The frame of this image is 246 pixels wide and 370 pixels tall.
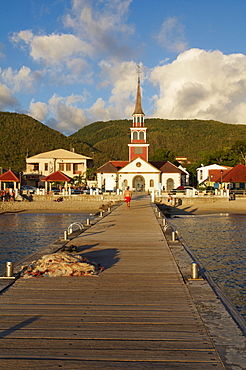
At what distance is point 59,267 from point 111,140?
168353 millimetres

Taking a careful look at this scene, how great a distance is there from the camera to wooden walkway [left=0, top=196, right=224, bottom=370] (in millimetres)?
4910

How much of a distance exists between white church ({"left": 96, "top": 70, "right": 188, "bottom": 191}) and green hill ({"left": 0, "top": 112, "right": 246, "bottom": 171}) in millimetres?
26203

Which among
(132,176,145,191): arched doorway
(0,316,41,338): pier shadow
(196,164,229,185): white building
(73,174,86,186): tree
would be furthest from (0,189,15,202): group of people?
(0,316,41,338): pier shadow

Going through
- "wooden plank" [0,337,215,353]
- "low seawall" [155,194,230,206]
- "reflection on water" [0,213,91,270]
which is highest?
"low seawall" [155,194,230,206]

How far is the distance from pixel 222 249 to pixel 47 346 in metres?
14.8

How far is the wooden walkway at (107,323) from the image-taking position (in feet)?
16.1

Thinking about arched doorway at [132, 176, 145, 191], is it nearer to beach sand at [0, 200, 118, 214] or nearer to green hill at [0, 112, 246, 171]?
beach sand at [0, 200, 118, 214]

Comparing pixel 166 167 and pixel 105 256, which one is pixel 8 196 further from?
pixel 105 256

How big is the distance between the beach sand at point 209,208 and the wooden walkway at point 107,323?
106 feet

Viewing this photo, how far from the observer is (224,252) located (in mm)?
18156

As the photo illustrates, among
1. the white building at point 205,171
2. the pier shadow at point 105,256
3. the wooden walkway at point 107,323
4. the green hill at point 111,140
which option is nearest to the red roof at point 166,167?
the white building at point 205,171

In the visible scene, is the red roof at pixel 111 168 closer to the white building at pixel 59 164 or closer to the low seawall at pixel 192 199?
the white building at pixel 59 164

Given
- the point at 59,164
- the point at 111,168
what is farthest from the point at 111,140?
the point at 111,168

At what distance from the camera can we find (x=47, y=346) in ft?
17.2
